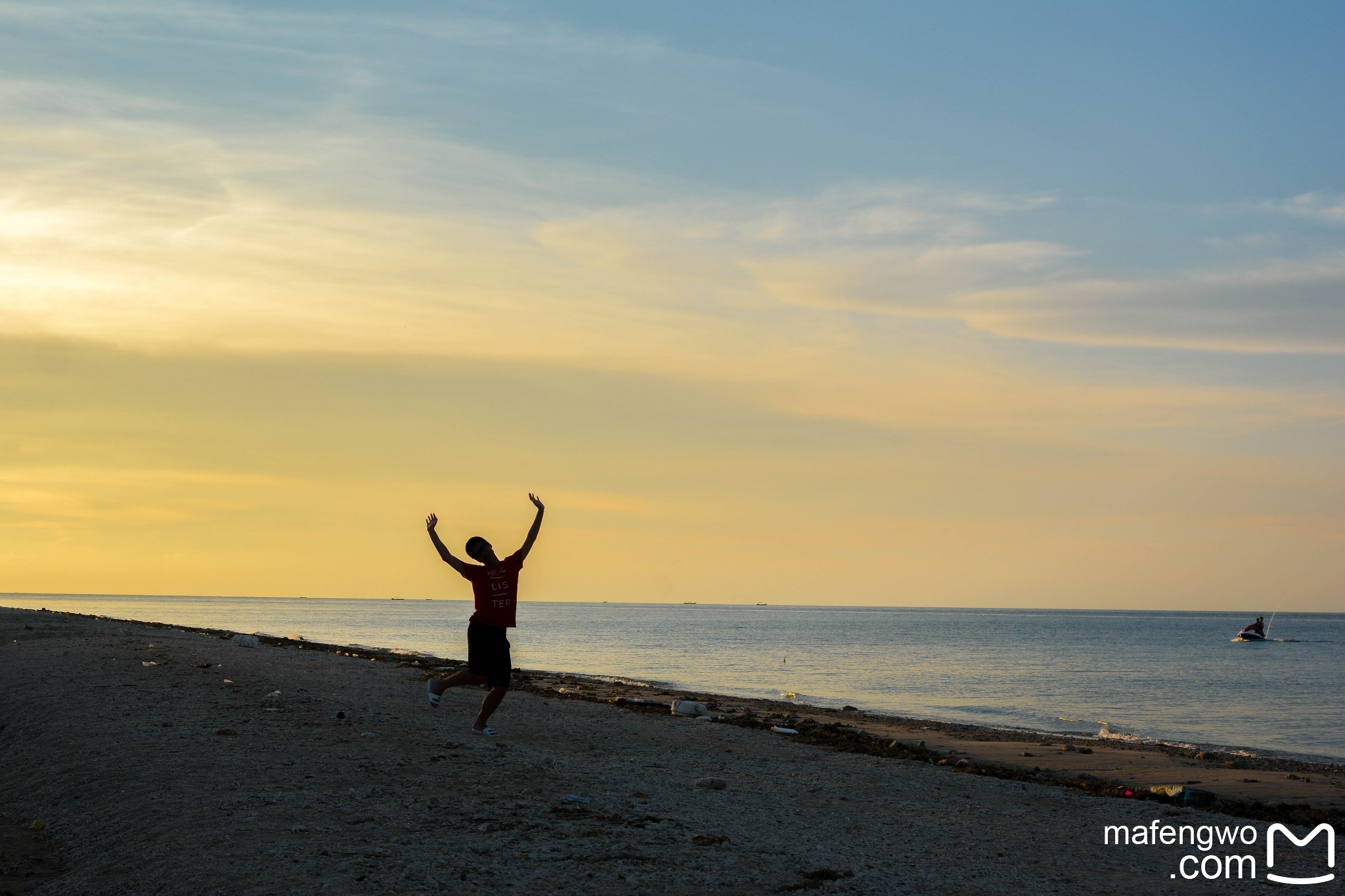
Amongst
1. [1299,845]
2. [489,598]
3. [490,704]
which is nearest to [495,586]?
[489,598]

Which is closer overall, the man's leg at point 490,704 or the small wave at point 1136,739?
the man's leg at point 490,704

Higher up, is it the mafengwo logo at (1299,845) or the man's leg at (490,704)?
the man's leg at (490,704)

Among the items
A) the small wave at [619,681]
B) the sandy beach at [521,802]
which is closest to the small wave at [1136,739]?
the sandy beach at [521,802]

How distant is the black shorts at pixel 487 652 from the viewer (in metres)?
10.8

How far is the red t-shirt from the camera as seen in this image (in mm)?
10711

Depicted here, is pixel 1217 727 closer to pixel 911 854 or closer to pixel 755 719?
pixel 755 719

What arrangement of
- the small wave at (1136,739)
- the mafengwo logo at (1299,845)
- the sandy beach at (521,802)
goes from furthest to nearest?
the small wave at (1136,739)
the mafengwo logo at (1299,845)
the sandy beach at (521,802)

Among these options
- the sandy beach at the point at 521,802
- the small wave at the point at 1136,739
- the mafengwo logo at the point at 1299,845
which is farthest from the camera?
the small wave at the point at 1136,739

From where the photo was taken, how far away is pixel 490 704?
38.9ft

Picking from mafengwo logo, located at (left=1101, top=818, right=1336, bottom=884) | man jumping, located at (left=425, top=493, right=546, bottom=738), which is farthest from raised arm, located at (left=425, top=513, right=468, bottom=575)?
mafengwo logo, located at (left=1101, top=818, right=1336, bottom=884)

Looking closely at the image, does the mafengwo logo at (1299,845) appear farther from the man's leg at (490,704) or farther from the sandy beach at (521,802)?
the man's leg at (490,704)

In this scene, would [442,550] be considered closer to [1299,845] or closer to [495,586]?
[495,586]

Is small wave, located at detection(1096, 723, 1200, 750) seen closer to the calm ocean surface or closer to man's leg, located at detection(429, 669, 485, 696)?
the calm ocean surface

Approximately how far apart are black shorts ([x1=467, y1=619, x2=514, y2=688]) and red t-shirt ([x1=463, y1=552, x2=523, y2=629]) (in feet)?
0.35
